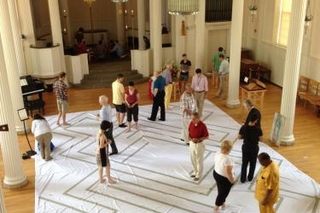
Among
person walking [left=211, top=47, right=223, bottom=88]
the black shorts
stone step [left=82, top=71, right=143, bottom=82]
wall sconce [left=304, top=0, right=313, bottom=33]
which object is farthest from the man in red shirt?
stone step [left=82, top=71, right=143, bottom=82]

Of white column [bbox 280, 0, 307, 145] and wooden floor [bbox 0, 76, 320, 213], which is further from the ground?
white column [bbox 280, 0, 307, 145]

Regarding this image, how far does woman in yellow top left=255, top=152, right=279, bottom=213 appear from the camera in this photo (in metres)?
5.83

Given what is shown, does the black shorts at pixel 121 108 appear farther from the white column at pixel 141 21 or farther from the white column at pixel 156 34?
the white column at pixel 141 21

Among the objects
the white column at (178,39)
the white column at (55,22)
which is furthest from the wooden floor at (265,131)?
the white column at (178,39)

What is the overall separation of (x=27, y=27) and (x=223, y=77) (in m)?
7.07

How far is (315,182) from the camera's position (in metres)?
7.91

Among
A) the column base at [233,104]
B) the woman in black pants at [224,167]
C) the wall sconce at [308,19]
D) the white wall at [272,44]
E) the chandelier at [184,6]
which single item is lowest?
the column base at [233,104]

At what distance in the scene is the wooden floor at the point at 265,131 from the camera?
7.69 metres

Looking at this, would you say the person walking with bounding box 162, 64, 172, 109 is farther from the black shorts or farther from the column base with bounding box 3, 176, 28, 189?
the column base with bounding box 3, 176, 28, 189

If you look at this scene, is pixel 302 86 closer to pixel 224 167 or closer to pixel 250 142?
pixel 250 142

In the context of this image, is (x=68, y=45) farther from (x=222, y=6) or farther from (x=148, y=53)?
(x=222, y=6)

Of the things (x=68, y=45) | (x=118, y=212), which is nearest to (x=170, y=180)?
(x=118, y=212)

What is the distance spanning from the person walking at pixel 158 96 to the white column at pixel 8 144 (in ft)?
13.4

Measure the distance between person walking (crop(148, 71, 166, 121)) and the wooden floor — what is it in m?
1.72
